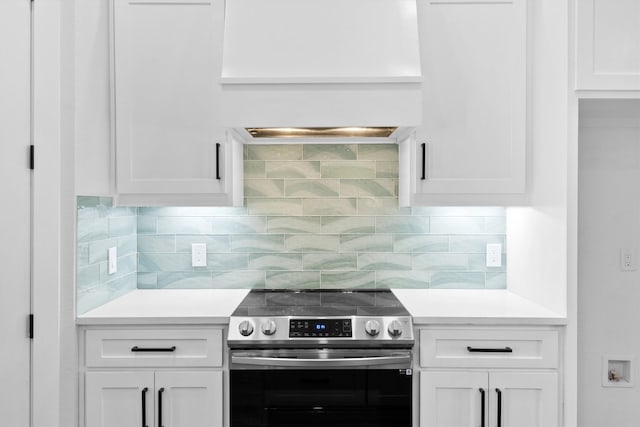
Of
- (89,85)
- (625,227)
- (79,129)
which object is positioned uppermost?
(89,85)

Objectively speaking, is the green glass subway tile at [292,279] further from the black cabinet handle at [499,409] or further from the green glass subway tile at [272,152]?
the black cabinet handle at [499,409]

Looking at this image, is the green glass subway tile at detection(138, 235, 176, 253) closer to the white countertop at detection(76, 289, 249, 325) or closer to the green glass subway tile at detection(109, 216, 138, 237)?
the green glass subway tile at detection(109, 216, 138, 237)

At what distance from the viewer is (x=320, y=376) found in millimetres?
1896

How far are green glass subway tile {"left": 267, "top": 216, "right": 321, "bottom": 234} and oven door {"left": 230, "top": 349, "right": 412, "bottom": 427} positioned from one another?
2.70 ft

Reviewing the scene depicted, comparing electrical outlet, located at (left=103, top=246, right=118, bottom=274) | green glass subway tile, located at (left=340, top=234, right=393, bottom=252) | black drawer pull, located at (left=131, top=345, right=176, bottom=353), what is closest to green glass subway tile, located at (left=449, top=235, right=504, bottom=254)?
green glass subway tile, located at (left=340, top=234, right=393, bottom=252)

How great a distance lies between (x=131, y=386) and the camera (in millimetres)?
1938

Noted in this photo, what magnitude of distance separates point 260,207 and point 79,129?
0.98 metres

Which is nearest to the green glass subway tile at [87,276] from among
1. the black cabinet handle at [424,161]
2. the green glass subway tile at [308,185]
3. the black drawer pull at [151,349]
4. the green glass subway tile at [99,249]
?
the green glass subway tile at [99,249]

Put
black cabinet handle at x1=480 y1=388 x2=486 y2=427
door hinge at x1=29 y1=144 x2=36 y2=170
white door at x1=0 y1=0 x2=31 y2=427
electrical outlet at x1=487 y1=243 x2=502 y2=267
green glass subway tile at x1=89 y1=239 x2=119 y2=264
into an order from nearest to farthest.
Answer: white door at x1=0 y1=0 x2=31 y2=427 < door hinge at x1=29 y1=144 x2=36 y2=170 < black cabinet handle at x1=480 y1=388 x2=486 y2=427 < green glass subway tile at x1=89 y1=239 x2=119 y2=264 < electrical outlet at x1=487 y1=243 x2=502 y2=267

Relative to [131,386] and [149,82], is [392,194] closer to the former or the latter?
[149,82]

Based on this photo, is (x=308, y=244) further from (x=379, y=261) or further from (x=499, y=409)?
(x=499, y=409)

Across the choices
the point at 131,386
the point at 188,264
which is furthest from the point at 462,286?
the point at 131,386

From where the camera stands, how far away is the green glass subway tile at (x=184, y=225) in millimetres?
2568

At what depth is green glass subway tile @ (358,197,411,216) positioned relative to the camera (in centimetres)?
257
